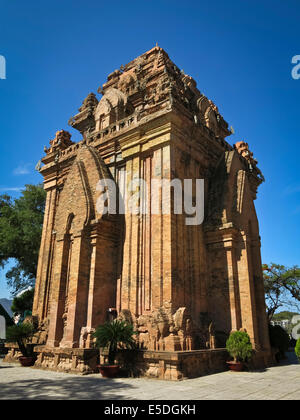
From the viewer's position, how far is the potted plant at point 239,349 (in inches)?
466

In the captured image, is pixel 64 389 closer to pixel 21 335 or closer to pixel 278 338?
pixel 21 335

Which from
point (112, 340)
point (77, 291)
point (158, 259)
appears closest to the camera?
point (112, 340)

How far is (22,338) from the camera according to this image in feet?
46.2

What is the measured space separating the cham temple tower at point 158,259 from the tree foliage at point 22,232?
781 centimetres

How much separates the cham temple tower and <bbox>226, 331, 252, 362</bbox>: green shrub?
40cm

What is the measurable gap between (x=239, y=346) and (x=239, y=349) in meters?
0.10

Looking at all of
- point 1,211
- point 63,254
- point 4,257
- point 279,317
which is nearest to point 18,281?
point 4,257

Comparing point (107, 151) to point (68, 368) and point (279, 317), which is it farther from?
point (279, 317)

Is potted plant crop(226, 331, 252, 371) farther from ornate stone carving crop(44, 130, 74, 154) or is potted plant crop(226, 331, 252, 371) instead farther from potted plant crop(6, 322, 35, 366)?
ornate stone carving crop(44, 130, 74, 154)

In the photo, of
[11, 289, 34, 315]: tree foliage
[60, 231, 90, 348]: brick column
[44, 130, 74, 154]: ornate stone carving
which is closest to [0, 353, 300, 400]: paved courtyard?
[60, 231, 90, 348]: brick column

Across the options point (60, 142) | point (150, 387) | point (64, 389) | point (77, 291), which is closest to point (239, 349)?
point (150, 387)

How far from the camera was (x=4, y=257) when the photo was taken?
25469mm

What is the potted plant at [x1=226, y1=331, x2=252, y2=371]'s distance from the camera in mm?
11828

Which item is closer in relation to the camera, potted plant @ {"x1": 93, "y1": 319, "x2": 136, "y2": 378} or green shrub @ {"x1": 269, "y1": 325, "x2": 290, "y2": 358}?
potted plant @ {"x1": 93, "y1": 319, "x2": 136, "y2": 378}
